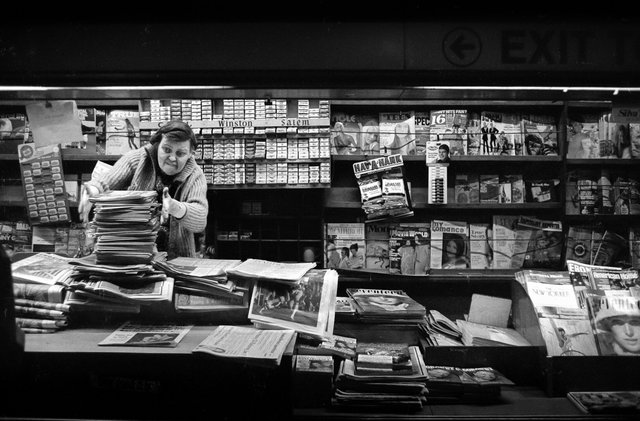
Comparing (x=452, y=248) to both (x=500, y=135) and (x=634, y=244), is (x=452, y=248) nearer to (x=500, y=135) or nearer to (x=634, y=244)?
(x=500, y=135)

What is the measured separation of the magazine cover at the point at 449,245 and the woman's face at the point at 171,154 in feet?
6.22

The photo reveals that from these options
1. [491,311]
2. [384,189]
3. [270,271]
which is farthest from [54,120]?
[384,189]

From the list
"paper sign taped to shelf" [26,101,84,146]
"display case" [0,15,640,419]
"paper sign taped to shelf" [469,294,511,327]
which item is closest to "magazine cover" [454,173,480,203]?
"paper sign taped to shelf" [469,294,511,327]

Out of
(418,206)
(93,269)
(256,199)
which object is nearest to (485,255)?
(418,206)

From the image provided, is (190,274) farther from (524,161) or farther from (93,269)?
(524,161)

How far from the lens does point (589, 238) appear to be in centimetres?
321

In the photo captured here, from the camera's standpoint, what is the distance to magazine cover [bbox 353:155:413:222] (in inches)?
127

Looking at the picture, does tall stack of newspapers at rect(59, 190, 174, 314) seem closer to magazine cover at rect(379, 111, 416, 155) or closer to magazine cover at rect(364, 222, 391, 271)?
magazine cover at rect(364, 222, 391, 271)

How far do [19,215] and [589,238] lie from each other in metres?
3.74

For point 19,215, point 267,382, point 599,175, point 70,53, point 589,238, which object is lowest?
point 267,382

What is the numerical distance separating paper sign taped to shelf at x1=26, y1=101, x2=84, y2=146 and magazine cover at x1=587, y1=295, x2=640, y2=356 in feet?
7.13

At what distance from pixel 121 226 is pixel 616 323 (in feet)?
6.11

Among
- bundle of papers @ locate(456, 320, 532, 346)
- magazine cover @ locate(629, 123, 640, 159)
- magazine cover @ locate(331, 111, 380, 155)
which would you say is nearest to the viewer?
bundle of papers @ locate(456, 320, 532, 346)

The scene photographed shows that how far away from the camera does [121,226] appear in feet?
4.91
